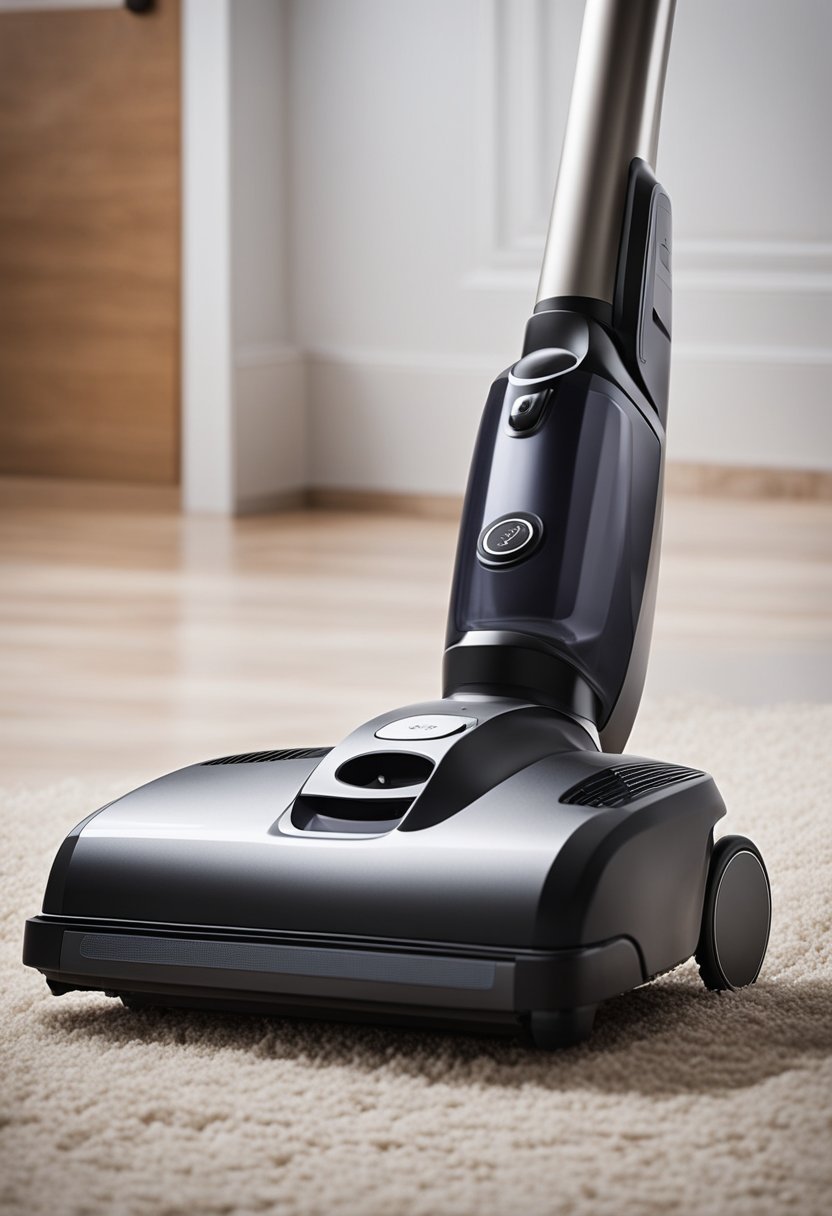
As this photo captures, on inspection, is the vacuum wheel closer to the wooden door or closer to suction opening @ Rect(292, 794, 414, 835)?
suction opening @ Rect(292, 794, 414, 835)

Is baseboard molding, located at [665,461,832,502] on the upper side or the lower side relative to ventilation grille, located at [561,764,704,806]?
lower

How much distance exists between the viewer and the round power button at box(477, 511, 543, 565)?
0.82 metres

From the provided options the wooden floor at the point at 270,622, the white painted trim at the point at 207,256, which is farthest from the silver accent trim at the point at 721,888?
the white painted trim at the point at 207,256

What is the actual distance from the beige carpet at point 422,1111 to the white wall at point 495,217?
2.17 meters

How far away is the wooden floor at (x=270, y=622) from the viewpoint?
1542 mm

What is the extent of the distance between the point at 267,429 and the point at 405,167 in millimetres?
518

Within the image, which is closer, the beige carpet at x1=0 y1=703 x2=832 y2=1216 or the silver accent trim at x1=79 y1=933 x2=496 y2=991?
the beige carpet at x1=0 y1=703 x2=832 y2=1216

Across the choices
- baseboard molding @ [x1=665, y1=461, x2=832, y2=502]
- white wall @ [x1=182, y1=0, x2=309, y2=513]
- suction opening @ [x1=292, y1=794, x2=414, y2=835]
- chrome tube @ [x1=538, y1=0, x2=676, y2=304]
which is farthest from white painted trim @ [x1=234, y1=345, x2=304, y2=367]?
suction opening @ [x1=292, y1=794, x2=414, y2=835]

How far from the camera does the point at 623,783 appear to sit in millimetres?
746

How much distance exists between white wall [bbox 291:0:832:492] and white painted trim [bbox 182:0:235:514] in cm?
19

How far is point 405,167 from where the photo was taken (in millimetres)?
3113

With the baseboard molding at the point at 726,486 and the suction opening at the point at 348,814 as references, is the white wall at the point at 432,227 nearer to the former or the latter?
the baseboard molding at the point at 726,486

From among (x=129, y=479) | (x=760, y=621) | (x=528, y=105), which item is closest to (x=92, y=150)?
(x=129, y=479)

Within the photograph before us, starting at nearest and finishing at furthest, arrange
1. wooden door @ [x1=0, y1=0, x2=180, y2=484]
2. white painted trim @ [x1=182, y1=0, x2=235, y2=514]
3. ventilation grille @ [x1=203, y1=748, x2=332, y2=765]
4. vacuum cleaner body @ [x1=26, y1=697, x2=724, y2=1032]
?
1. vacuum cleaner body @ [x1=26, y1=697, x2=724, y2=1032]
2. ventilation grille @ [x1=203, y1=748, x2=332, y2=765]
3. white painted trim @ [x1=182, y1=0, x2=235, y2=514]
4. wooden door @ [x1=0, y1=0, x2=180, y2=484]
